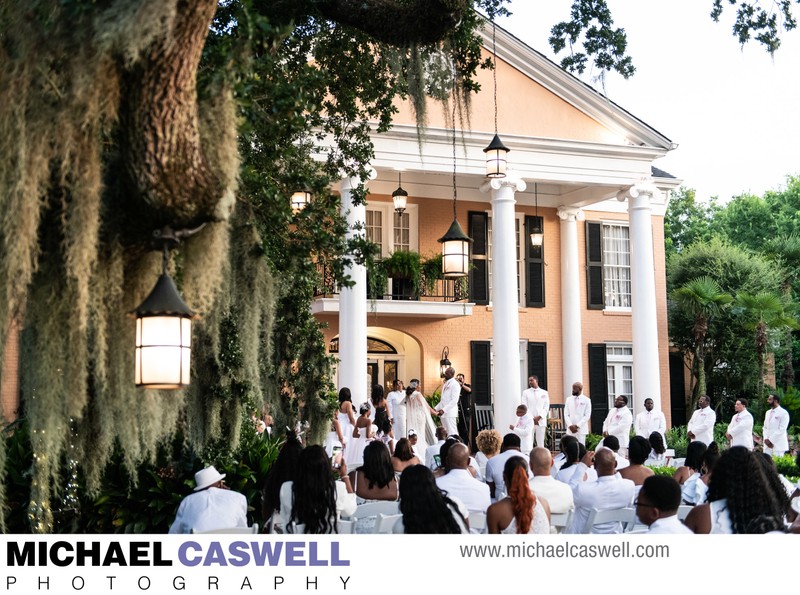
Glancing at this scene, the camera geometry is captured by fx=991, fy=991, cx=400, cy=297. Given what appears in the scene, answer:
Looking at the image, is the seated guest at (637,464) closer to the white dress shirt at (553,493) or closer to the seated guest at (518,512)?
the white dress shirt at (553,493)

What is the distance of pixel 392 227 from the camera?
24.0 m

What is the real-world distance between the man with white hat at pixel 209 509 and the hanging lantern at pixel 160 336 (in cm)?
202

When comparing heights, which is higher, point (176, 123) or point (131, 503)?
point (176, 123)

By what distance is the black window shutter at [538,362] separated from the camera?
80.7 feet

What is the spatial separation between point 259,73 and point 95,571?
342cm

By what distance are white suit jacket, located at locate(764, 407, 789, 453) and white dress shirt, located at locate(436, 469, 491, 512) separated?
42.7 feet

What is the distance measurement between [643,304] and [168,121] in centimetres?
1919

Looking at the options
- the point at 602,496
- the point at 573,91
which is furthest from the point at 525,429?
the point at 602,496

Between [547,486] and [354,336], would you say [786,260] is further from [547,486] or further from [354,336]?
[547,486]

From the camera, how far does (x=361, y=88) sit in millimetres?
9656

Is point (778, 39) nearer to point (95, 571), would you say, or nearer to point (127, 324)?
point (127, 324)

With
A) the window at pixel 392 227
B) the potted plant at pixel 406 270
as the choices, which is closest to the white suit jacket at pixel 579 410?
the potted plant at pixel 406 270

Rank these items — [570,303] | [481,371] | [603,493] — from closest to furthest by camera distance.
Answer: [603,493] → [481,371] → [570,303]

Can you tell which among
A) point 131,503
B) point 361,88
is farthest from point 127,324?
point 361,88
